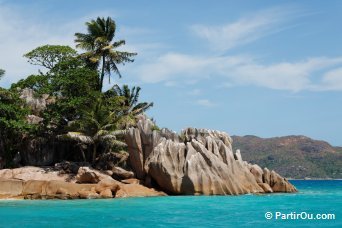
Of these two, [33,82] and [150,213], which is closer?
[150,213]

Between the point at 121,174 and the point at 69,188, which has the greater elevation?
the point at 121,174

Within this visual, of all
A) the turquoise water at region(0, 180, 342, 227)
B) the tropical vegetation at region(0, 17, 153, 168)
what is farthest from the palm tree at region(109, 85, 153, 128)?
the turquoise water at region(0, 180, 342, 227)

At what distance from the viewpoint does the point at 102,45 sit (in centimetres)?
4966

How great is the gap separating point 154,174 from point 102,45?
16.8m

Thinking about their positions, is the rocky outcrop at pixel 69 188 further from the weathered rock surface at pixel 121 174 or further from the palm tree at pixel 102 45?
the palm tree at pixel 102 45

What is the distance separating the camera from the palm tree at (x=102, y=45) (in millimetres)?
49531

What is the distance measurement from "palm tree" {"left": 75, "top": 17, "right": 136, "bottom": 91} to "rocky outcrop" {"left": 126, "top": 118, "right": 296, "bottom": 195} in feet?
29.1

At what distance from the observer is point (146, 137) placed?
42156 millimetres

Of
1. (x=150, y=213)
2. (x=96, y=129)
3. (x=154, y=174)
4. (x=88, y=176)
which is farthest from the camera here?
(x=96, y=129)

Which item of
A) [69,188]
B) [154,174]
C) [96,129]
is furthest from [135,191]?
[96,129]

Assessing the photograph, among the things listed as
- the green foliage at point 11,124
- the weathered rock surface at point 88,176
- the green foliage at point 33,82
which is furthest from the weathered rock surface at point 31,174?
the green foliage at point 33,82

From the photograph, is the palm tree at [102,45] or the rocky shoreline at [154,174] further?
the palm tree at [102,45]

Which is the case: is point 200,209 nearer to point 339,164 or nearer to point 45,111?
point 45,111

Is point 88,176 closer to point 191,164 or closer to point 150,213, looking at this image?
point 191,164
